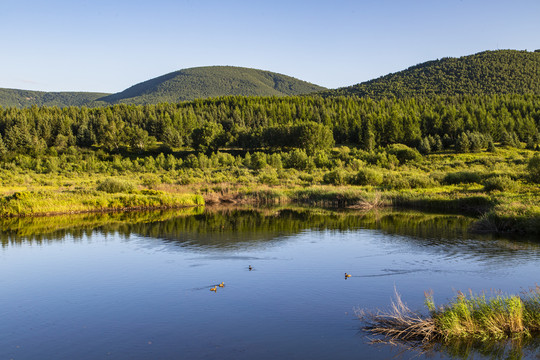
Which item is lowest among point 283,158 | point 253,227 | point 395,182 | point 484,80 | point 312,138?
point 253,227

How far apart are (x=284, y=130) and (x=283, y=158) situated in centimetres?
1954

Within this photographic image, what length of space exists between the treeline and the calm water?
71482 mm

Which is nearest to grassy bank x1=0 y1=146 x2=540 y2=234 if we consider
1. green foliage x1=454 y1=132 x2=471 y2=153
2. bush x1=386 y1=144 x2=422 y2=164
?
bush x1=386 y1=144 x2=422 y2=164

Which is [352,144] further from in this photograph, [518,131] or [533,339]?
[533,339]

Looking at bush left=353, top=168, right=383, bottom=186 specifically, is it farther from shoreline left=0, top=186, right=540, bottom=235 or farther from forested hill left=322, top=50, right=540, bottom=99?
forested hill left=322, top=50, right=540, bottom=99

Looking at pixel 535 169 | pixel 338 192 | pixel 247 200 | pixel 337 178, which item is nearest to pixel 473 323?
pixel 338 192

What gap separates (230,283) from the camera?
1733 cm

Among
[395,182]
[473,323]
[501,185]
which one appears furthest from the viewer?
[395,182]

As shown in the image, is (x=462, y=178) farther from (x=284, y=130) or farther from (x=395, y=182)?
(x=284, y=130)

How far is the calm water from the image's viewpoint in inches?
474

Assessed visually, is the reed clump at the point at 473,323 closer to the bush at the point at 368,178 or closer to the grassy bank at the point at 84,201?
the grassy bank at the point at 84,201

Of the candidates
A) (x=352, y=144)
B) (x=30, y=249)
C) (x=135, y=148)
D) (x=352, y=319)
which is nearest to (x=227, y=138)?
(x=135, y=148)

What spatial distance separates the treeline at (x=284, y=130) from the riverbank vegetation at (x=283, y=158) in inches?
13.3

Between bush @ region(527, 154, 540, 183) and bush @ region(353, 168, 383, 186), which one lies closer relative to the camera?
bush @ region(527, 154, 540, 183)
